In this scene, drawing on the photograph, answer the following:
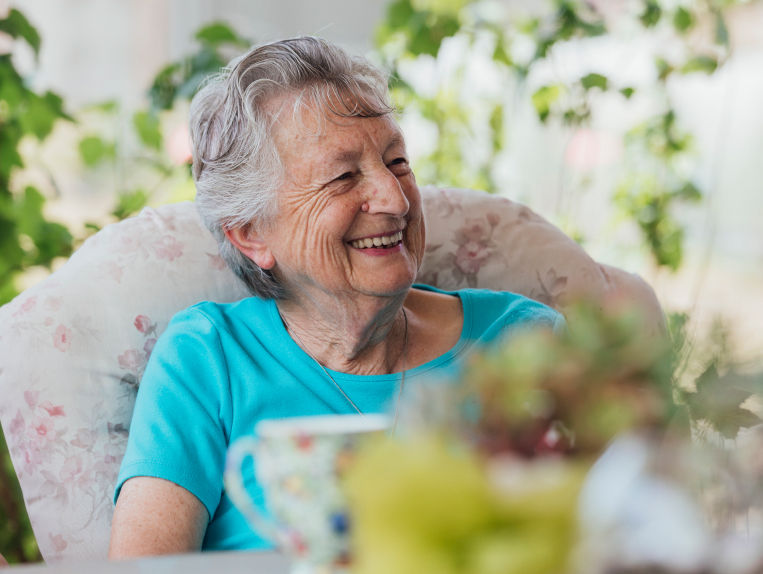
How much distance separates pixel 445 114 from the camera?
3016 mm

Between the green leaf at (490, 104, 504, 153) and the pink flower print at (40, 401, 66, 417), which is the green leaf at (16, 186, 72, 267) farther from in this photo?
the green leaf at (490, 104, 504, 153)

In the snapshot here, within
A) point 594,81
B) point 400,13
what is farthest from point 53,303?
point 594,81

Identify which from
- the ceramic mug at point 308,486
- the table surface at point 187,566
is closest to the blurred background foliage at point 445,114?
the table surface at point 187,566

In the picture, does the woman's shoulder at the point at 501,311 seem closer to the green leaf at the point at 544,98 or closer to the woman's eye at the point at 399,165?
the woman's eye at the point at 399,165

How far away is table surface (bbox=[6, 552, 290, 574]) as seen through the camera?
784 millimetres

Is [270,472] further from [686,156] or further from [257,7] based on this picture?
[257,7]

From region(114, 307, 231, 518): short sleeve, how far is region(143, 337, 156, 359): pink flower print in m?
0.09

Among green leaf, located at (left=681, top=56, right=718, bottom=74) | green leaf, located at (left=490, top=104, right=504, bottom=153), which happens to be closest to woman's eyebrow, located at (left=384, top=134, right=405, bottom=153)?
green leaf, located at (left=490, top=104, right=504, bottom=153)

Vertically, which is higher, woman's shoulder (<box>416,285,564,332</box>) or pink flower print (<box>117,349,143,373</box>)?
woman's shoulder (<box>416,285,564,332</box>)

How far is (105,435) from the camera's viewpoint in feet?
4.57

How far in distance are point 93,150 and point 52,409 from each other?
1.18 metres

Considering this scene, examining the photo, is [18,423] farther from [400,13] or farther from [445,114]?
[445,114]

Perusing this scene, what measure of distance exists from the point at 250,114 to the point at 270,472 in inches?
33.6

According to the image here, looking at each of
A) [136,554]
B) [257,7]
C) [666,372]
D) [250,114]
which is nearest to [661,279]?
[257,7]
